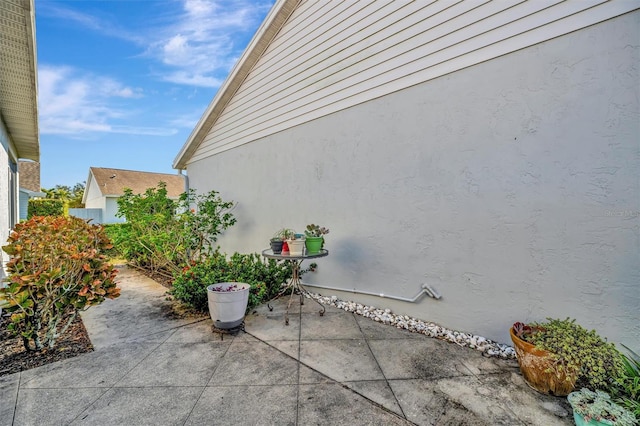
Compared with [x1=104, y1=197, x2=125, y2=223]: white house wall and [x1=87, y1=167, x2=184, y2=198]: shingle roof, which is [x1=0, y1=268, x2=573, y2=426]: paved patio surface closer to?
[x1=87, y1=167, x2=184, y2=198]: shingle roof

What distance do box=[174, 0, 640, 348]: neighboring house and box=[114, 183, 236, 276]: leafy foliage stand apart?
80.4 inches

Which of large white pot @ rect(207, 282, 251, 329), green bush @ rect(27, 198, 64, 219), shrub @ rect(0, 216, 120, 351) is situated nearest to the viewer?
shrub @ rect(0, 216, 120, 351)

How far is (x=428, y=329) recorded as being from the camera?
3225 millimetres

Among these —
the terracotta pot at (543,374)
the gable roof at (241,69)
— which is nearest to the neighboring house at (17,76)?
the gable roof at (241,69)

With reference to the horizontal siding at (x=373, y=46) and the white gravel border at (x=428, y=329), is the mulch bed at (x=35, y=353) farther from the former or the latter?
the horizontal siding at (x=373, y=46)

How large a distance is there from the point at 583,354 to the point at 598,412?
16.7 inches

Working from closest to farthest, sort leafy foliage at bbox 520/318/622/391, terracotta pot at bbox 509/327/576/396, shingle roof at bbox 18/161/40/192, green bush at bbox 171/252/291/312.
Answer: leafy foliage at bbox 520/318/622/391 → terracotta pot at bbox 509/327/576/396 → green bush at bbox 171/252/291/312 → shingle roof at bbox 18/161/40/192

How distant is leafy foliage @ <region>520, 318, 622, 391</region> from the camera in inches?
74.5

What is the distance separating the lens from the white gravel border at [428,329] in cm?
273

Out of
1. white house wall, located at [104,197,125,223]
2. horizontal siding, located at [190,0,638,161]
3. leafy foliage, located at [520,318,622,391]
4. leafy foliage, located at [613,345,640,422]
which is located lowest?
leafy foliage, located at [613,345,640,422]

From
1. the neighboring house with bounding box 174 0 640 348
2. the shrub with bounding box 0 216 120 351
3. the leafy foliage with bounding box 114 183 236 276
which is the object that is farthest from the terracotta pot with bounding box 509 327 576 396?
the leafy foliage with bounding box 114 183 236 276

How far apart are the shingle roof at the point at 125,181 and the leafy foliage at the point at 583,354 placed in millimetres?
20883

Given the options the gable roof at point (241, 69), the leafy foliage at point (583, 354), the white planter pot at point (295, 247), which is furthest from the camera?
the gable roof at point (241, 69)

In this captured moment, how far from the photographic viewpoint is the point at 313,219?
15.8 ft
